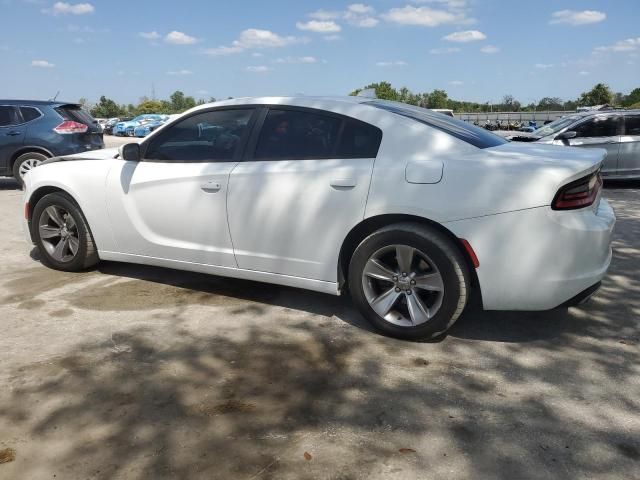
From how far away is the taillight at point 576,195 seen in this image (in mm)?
3146

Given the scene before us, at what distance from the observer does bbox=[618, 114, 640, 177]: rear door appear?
10.1 metres

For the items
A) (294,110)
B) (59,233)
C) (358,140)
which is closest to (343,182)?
(358,140)

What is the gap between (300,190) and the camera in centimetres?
375

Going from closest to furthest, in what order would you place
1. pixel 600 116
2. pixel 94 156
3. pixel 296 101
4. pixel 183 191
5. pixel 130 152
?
pixel 296 101 < pixel 183 191 < pixel 130 152 < pixel 94 156 < pixel 600 116

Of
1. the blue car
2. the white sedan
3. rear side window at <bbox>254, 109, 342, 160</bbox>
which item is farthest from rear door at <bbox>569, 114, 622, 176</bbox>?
the blue car

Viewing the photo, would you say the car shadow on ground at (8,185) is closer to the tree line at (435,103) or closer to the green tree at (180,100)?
the tree line at (435,103)

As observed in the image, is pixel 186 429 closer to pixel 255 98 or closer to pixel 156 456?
pixel 156 456

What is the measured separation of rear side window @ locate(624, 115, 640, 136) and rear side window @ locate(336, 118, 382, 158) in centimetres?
849

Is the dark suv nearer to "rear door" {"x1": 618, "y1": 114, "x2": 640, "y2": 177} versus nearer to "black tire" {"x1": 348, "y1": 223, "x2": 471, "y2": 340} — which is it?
"black tire" {"x1": 348, "y1": 223, "x2": 471, "y2": 340}

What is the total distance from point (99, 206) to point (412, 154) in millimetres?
2704

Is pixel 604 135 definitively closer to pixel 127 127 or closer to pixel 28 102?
pixel 28 102

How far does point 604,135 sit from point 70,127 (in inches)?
393

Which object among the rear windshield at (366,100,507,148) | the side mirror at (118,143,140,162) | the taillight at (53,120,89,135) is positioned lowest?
the side mirror at (118,143,140,162)

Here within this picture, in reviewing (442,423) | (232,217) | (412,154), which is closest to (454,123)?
(412,154)
